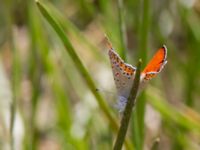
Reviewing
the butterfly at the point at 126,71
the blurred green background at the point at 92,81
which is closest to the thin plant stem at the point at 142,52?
the blurred green background at the point at 92,81

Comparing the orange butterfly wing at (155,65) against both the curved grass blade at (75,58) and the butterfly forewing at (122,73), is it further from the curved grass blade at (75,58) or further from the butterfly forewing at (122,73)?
the curved grass blade at (75,58)

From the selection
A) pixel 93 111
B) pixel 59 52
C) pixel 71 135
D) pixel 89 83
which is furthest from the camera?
pixel 59 52

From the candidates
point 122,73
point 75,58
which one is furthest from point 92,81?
point 122,73

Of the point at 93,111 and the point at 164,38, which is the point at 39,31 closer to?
the point at 93,111

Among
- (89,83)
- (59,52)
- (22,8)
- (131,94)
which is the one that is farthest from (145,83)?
(22,8)

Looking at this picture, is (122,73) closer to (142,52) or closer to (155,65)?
(155,65)

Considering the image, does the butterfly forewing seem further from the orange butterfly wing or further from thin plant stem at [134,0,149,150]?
thin plant stem at [134,0,149,150]
